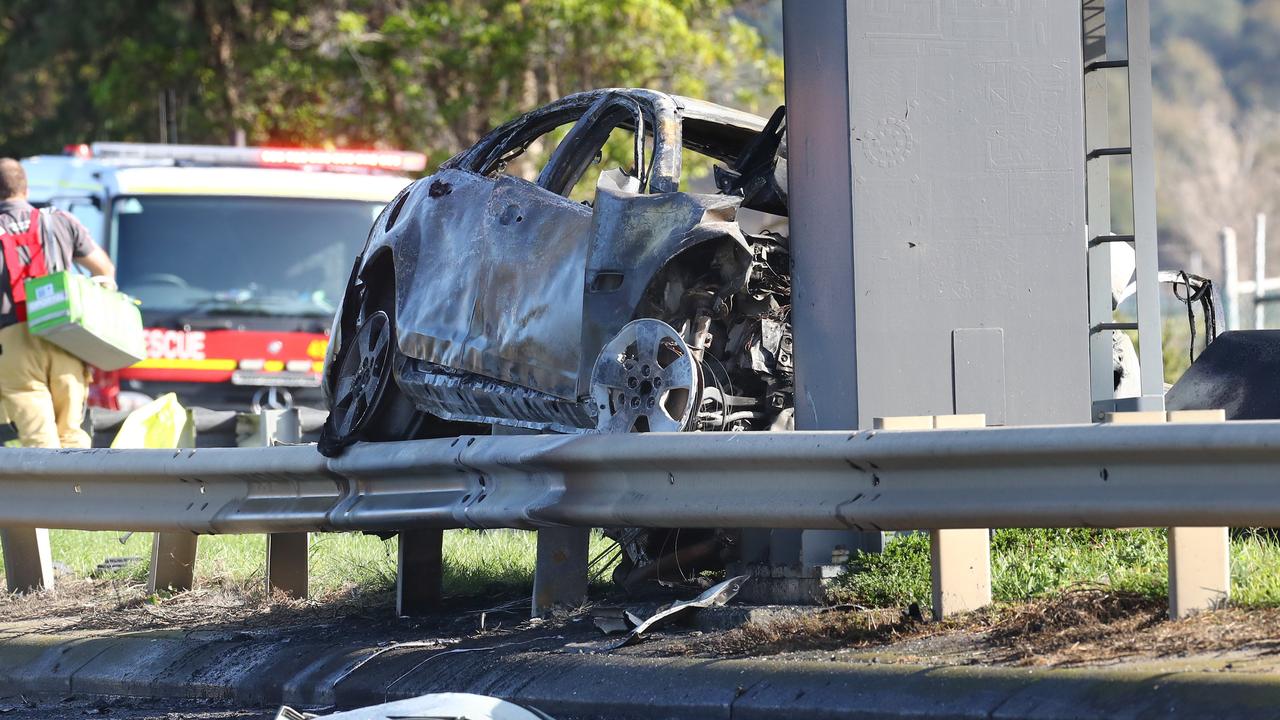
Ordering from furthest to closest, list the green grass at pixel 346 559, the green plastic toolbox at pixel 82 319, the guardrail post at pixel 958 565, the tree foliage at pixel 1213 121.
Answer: the tree foliage at pixel 1213 121, the green plastic toolbox at pixel 82 319, the green grass at pixel 346 559, the guardrail post at pixel 958 565

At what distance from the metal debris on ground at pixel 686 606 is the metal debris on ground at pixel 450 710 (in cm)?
105

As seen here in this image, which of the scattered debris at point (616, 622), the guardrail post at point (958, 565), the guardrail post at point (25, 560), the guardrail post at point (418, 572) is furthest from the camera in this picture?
the guardrail post at point (25, 560)

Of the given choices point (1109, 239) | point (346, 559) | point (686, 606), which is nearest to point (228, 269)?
point (346, 559)

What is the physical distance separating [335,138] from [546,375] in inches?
826

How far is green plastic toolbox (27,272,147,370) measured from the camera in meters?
10.0

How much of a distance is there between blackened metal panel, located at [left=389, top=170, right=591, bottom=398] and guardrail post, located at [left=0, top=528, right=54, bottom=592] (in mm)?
1694

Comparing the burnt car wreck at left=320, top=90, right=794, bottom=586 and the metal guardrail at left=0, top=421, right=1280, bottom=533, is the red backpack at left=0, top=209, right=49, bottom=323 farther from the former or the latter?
the metal guardrail at left=0, top=421, right=1280, bottom=533

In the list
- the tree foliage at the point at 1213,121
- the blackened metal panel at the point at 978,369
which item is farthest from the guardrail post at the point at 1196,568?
the tree foliage at the point at 1213,121

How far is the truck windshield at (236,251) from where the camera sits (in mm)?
15172

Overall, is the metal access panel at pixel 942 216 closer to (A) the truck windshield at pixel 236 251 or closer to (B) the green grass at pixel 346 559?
(B) the green grass at pixel 346 559

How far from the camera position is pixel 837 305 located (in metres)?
6.27

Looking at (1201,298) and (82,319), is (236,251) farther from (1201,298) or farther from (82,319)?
(1201,298)

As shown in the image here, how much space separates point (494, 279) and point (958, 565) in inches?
105

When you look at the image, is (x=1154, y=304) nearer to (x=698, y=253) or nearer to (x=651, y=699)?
(x=698, y=253)
